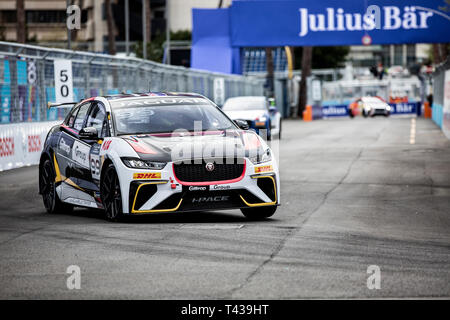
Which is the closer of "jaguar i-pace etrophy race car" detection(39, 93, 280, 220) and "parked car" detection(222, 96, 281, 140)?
"jaguar i-pace etrophy race car" detection(39, 93, 280, 220)

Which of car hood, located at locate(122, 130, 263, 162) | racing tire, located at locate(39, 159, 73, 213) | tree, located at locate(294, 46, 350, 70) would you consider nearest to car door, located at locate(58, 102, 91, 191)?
racing tire, located at locate(39, 159, 73, 213)

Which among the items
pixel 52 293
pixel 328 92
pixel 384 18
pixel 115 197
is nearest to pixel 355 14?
pixel 384 18

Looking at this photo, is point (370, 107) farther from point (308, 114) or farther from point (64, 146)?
point (64, 146)

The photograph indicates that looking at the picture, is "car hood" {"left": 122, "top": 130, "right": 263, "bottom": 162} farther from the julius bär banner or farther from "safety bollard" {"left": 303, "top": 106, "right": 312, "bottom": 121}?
"safety bollard" {"left": 303, "top": 106, "right": 312, "bottom": 121}

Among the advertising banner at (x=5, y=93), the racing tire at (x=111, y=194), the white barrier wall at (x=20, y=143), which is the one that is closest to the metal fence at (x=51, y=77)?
the advertising banner at (x=5, y=93)

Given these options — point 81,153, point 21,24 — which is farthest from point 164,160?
point 21,24

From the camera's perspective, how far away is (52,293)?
7.03 metres

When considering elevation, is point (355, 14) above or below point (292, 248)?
above

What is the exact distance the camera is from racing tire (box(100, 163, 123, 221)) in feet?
36.8

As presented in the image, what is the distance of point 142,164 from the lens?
35.9 ft

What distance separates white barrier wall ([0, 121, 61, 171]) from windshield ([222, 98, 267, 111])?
10439mm

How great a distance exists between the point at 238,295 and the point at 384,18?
134 ft

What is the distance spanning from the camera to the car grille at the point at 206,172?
10.9m
